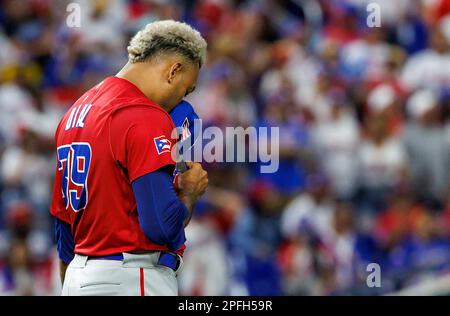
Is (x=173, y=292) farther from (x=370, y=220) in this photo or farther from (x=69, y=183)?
(x=370, y=220)

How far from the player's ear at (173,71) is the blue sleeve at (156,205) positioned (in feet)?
1.08

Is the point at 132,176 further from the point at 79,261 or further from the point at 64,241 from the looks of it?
the point at 64,241

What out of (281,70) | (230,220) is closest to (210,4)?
(281,70)

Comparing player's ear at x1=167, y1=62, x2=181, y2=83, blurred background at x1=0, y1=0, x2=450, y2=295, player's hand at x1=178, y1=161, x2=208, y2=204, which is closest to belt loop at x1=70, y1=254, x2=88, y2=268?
player's hand at x1=178, y1=161, x2=208, y2=204

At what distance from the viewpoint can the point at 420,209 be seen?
6.76 metres

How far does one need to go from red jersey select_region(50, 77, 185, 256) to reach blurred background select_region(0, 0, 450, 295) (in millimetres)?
2569

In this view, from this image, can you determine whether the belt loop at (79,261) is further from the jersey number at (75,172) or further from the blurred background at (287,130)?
the blurred background at (287,130)

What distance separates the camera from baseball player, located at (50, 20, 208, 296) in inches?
103

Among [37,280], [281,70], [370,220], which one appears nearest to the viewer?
[37,280]

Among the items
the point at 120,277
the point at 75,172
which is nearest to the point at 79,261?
the point at 120,277

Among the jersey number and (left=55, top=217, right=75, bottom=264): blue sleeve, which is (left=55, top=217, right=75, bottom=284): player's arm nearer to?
(left=55, top=217, right=75, bottom=264): blue sleeve

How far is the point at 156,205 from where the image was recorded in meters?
2.58

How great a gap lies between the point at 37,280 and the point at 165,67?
3.97m

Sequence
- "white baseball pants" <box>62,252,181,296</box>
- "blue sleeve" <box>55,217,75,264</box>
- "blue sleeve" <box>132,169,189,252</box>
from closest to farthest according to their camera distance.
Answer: "blue sleeve" <box>132,169,189,252</box>, "white baseball pants" <box>62,252,181,296</box>, "blue sleeve" <box>55,217,75,264</box>
